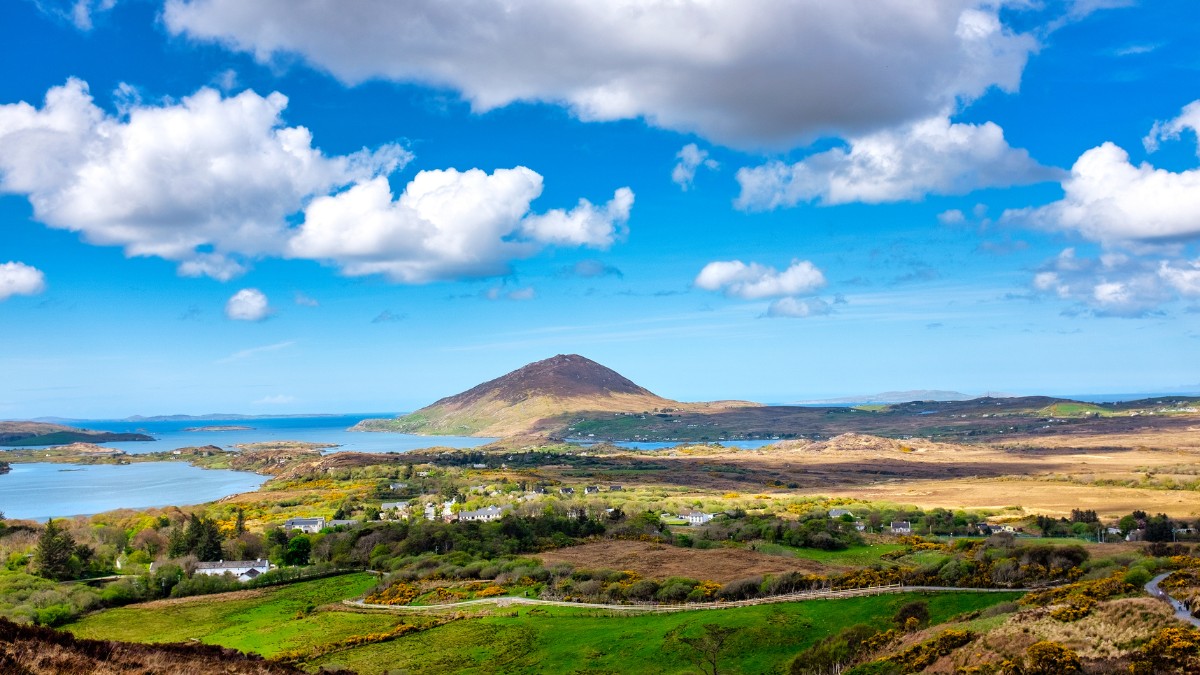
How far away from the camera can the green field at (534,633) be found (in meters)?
34.3

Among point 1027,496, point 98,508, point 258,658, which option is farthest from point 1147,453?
point 98,508

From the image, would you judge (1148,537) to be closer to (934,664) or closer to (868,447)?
(934,664)

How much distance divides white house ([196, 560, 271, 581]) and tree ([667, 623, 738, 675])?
37402mm

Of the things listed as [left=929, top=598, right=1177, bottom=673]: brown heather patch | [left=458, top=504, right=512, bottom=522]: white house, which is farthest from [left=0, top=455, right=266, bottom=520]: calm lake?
[left=929, top=598, right=1177, bottom=673]: brown heather patch

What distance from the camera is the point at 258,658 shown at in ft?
92.5

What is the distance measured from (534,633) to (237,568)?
33343mm

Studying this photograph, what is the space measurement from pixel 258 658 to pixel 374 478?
344 feet

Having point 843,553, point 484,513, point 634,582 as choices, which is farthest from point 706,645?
point 484,513

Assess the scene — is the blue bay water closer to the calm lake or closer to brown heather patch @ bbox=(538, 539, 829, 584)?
the calm lake

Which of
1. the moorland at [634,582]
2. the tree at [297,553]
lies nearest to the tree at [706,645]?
the moorland at [634,582]

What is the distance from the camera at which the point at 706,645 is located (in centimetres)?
3469

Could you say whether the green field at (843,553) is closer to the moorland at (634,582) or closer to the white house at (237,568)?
the moorland at (634,582)

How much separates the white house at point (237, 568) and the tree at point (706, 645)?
3740 cm

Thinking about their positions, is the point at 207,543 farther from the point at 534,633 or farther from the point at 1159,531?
the point at 1159,531
